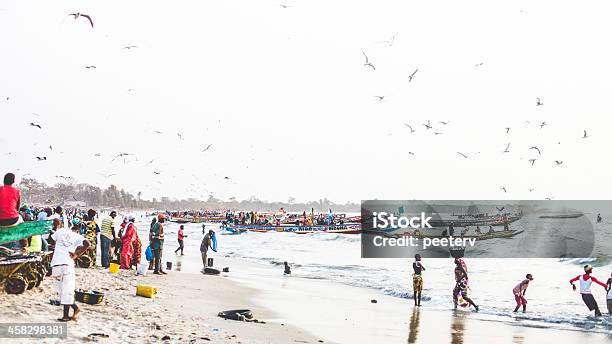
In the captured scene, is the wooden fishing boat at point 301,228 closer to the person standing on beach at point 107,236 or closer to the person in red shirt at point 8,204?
the person standing on beach at point 107,236

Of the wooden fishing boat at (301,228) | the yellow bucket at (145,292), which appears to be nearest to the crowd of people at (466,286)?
the yellow bucket at (145,292)

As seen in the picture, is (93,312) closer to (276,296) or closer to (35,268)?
(35,268)

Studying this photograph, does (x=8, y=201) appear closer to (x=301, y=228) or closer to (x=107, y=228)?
(x=107, y=228)

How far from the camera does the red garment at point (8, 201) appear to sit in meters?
9.40

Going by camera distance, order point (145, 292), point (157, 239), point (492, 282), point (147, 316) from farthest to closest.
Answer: point (492, 282)
point (157, 239)
point (145, 292)
point (147, 316)

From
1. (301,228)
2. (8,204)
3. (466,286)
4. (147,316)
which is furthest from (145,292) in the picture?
(301,228)

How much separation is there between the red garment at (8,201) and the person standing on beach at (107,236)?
5639mm

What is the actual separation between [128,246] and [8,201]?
7340 mm

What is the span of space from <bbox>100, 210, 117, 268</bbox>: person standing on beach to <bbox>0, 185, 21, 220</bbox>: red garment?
5.64 metres

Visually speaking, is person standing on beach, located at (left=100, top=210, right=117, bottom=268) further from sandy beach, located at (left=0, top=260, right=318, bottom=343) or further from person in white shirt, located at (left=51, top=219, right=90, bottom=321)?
person in white shirt, located at (left=51, top=219, right=90, bottom=321)

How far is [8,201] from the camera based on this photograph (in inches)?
374

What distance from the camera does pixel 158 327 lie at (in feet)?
28.9

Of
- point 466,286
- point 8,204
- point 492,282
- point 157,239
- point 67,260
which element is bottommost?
point 492,282

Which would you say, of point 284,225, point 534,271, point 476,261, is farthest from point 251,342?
point 284,225
